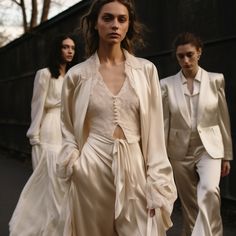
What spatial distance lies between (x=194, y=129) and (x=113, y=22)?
212 cm

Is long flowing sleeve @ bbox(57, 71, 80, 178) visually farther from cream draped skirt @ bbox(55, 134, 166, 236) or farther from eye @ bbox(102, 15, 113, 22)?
eye @ bbox(102, 15, 113, 22)

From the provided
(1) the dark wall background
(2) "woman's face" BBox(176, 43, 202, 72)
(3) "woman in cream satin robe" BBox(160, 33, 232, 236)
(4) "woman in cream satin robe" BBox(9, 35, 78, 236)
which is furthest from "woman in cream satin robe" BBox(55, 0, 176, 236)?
(4) "woman in cream satin robe" BBox(9, 35, 78, 236)

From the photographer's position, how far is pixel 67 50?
6594 mm

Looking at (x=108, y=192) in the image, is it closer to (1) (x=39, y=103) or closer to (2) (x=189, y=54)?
(2) (x=189, y=54)

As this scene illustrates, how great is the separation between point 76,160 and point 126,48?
0.78m

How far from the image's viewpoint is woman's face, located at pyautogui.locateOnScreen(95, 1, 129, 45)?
354cm

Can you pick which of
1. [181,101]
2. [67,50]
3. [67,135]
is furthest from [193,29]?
[67,135]

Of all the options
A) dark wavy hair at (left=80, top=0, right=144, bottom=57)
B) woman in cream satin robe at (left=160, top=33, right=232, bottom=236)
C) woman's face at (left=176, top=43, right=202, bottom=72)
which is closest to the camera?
dark wavy hair at (left=80, top=0, right=144, bottom=57)

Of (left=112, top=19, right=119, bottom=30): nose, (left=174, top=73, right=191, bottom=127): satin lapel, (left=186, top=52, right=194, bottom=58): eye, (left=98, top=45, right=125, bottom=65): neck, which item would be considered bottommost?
(left=174, top=73, right=191, bottom=127): satin lapel

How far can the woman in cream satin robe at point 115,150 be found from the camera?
3.42 meters

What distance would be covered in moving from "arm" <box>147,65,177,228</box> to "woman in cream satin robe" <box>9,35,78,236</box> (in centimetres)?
293

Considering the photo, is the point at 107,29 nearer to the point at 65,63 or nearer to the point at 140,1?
the point at 65,63

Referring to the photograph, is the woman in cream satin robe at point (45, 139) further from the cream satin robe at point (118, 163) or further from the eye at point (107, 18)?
the eye at point (107, 18)

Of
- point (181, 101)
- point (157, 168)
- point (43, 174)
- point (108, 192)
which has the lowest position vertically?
point (43, 174)
